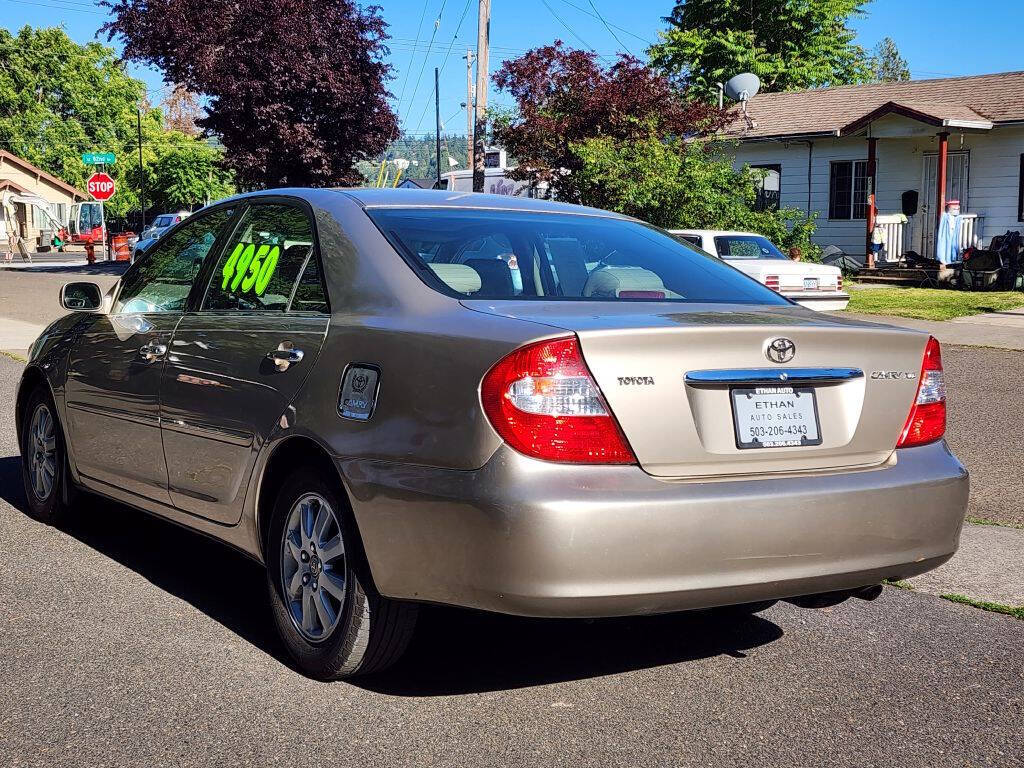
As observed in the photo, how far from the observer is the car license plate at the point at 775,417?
3.69 m

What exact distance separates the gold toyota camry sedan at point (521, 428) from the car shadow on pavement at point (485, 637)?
0.31m

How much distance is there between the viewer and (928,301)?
22.6 metres

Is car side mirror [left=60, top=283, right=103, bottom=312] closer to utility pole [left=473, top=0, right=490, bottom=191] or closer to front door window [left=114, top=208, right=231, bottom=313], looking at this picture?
front door window [left=114, top=208, right=231, bottom=313]

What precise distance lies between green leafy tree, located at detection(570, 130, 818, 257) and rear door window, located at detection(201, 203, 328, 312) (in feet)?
65.7

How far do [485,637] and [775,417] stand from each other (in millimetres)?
1529

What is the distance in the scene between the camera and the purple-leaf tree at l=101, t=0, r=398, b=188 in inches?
1321

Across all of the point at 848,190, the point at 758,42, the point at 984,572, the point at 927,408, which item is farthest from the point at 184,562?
the point at 758,42

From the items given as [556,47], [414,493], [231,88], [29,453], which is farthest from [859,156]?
[414,493]

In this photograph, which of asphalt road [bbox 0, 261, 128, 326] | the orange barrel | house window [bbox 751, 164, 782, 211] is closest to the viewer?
asphalt road [bbox 0, 261, 128, 326]

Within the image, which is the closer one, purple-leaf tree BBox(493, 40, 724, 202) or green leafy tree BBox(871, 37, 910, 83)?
purple-leaf tree BBox(493, 40, 724, 202)

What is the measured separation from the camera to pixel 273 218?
4.93 meters

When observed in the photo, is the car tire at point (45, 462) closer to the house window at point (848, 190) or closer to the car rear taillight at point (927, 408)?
the car rear taillight at point (927, 408)

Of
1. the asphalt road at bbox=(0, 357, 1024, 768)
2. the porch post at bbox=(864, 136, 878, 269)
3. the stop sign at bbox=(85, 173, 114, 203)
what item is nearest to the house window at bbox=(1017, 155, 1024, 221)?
the porch post at bbox=(864, 136, 878, 269)

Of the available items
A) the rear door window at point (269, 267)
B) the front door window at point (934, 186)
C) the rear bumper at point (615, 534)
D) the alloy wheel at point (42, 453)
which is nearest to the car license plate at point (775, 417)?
the rear bumper at point (615, 534)
